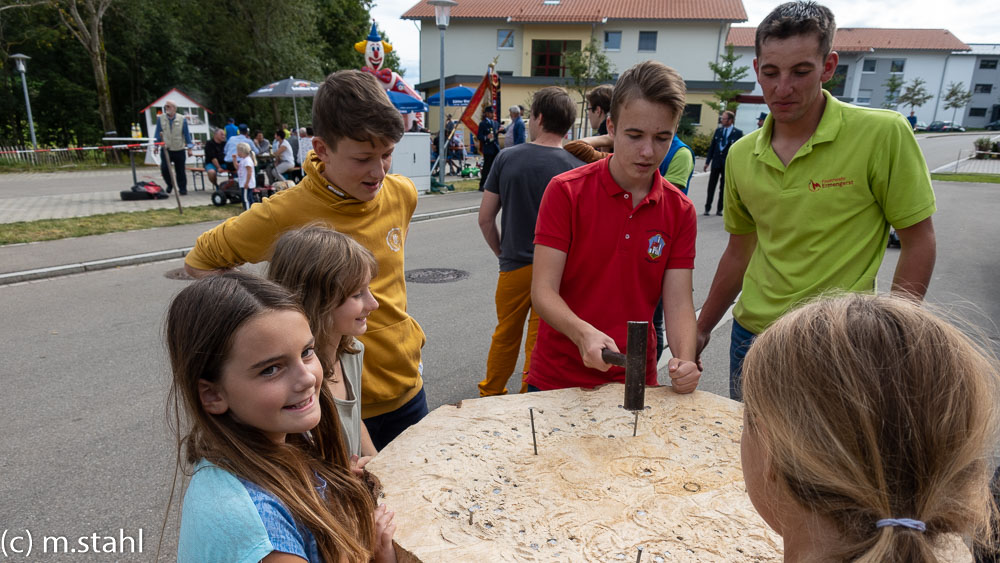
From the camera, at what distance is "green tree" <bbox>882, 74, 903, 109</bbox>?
60094 millimetres

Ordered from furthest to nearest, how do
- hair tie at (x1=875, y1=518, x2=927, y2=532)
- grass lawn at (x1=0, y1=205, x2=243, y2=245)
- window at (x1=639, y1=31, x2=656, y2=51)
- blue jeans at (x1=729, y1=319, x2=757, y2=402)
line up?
window at (x1=639, y1=31, x2=656, y2=51), grass lawn at (x1=0, y1=205, x2=243, y2=245), blue jeans at (x1=729, y1=319, x2=757, y2=402), hair tie at (x1=875, y1=518, x2=927, y2=532)

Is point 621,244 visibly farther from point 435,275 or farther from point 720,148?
point 720,148

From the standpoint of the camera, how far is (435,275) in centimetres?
768

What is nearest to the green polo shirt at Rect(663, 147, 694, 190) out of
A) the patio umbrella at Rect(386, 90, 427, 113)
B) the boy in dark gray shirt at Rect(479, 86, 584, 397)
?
the boy in dark gray shirt at Rect(479, 86, 584, 397)

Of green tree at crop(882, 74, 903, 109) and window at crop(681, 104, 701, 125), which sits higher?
green tree at crop(882, 74, 903, 109)

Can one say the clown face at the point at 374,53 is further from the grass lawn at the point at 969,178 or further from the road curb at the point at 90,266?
the grass lawn at the point at 969,178

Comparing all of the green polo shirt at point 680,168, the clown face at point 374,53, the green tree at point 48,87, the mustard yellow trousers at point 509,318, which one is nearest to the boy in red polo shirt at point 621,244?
the mustard yellow trousers at point 509,318

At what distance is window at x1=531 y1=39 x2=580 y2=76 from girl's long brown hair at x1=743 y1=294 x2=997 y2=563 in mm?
42072

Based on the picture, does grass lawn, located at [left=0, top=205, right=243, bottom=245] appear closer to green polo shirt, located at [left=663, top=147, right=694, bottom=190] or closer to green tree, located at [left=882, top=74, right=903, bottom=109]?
green polo shirt, located at [left=663, top=147, right=694, bottom=190]

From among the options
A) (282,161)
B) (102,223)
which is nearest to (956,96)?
(282,161)

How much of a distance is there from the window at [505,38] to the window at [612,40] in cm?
621

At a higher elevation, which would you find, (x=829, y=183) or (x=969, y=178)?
(x=829, y=183)

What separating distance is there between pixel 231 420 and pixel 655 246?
159 cm

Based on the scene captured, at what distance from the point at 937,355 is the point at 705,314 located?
1848mm
